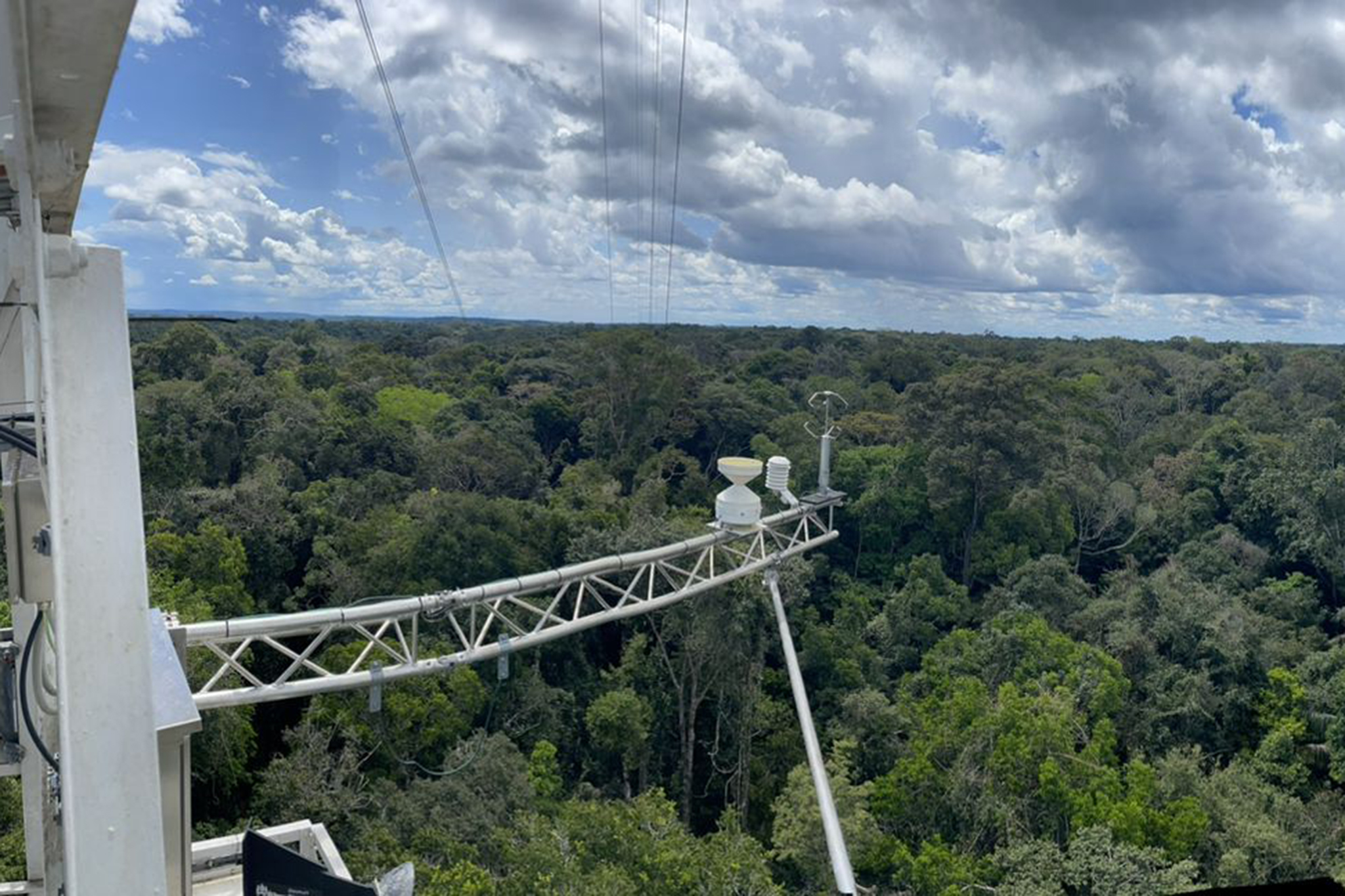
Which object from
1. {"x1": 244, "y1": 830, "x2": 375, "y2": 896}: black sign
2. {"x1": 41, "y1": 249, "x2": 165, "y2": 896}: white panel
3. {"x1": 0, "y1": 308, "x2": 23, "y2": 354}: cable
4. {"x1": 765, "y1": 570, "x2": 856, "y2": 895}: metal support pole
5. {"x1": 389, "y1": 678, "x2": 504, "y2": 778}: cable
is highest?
{"x1": 0, "y1": 308, "x2": 23, "y2": 354}: cable

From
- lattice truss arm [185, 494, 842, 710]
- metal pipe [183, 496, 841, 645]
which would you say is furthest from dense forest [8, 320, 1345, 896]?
metal pipe [183, 496, 841, 645]

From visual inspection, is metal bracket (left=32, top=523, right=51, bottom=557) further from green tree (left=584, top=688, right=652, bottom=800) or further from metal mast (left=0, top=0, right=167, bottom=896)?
green tree (left=584, top=688, right=652, bottom=800)

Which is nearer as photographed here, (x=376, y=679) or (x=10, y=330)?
(x=10, y=330)

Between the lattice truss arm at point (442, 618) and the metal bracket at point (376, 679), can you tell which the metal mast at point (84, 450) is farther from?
the metal bracket at point (376, 679)

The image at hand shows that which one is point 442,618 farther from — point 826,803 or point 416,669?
point 826,803

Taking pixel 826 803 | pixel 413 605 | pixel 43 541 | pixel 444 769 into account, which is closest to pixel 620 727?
pixel 444 769

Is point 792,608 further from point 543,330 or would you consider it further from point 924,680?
point 543,330
